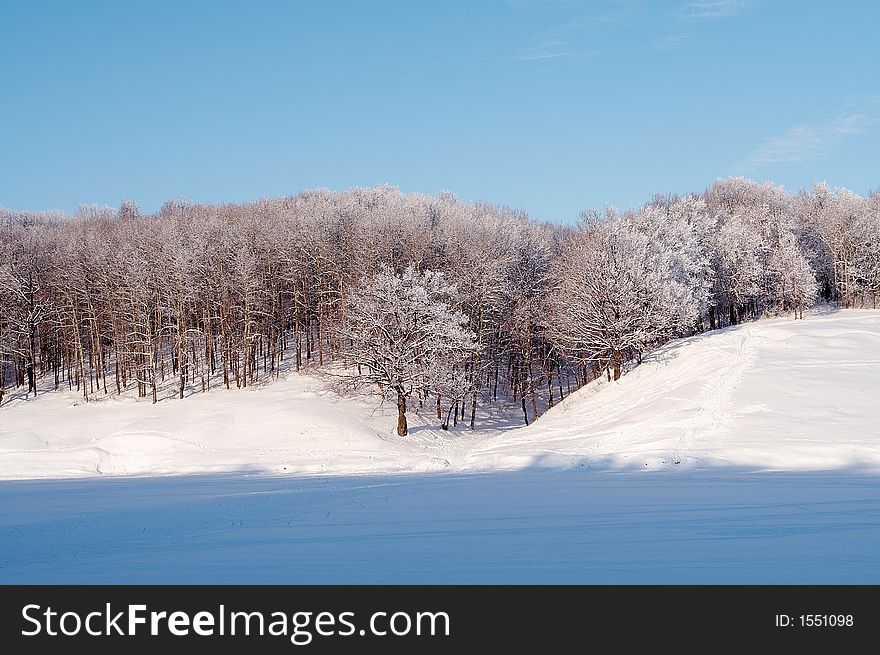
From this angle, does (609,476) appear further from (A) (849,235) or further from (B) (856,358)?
(A) (849,235)

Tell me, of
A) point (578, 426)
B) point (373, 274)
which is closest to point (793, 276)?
point (373, 274)

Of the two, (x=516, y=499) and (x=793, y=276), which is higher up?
(x=793, y=276)

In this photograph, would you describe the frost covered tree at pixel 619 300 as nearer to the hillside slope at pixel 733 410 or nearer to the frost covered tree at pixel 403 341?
the hillside slope at pixel 733 410

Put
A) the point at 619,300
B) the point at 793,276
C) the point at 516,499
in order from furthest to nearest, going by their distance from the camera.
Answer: the point at 793,276, the point at 619,300, the point at 516,499

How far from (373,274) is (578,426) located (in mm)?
26483

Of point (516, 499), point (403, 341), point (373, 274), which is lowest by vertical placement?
point (516, 499)

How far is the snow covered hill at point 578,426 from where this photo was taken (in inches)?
930

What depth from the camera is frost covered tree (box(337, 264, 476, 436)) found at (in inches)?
1606

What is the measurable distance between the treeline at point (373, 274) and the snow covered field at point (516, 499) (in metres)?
12.1

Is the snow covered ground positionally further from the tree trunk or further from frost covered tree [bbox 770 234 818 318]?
frost covered tree [bbox 770 234 818 318]

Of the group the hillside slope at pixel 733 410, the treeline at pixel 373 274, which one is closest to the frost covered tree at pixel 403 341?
the treeline at pixel 373 274

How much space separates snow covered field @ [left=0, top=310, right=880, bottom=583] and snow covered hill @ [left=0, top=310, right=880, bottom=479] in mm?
195

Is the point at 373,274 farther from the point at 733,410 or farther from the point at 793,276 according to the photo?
the point at 793,276

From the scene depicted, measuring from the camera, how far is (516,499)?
13438mm
